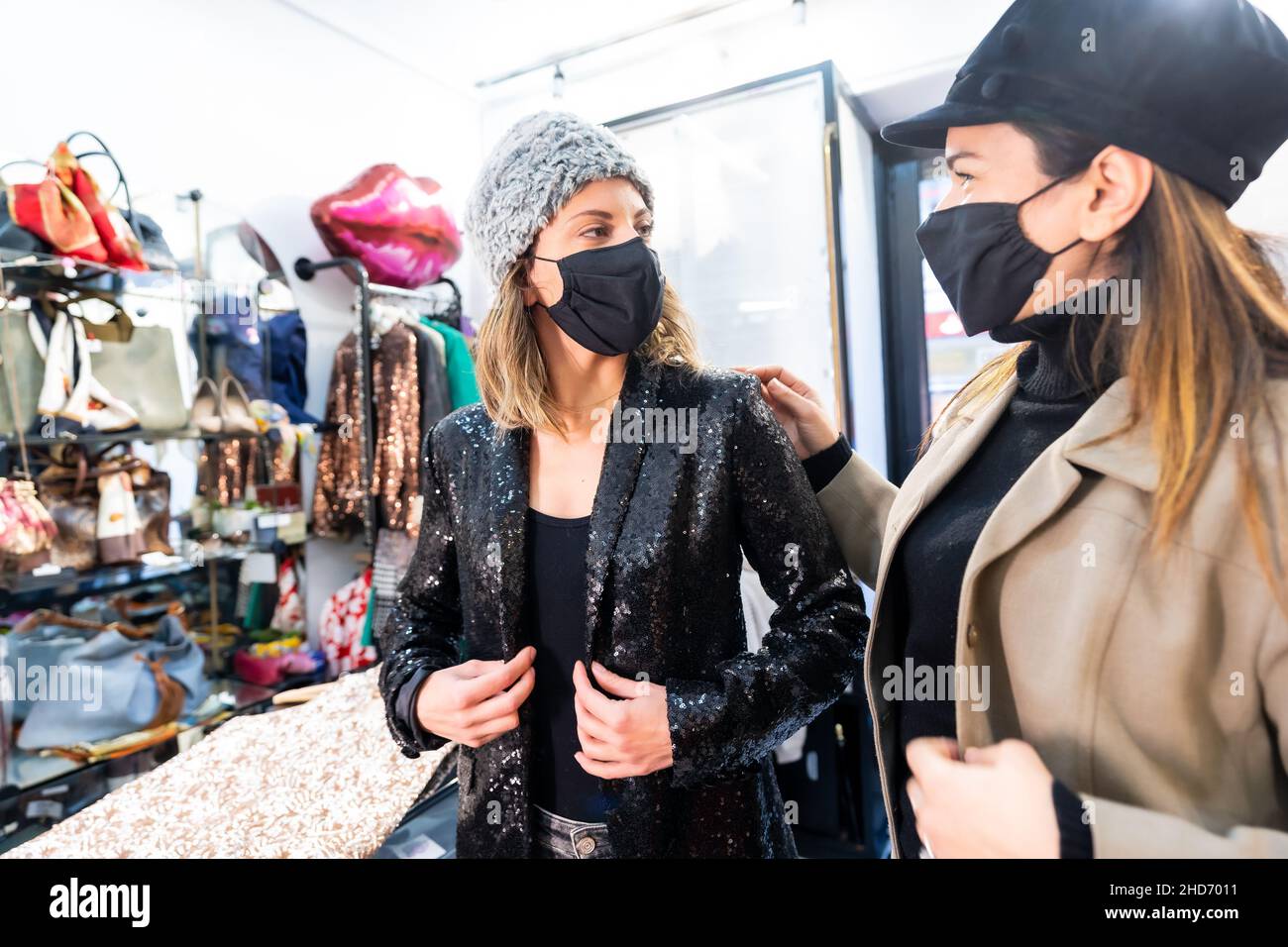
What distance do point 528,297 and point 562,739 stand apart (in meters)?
0.61

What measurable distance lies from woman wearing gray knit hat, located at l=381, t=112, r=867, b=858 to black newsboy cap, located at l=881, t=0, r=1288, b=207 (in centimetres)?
44

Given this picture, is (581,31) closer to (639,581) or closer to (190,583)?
(639,581)

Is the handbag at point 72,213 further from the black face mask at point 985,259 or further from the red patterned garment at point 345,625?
the black face mask at point 985,259

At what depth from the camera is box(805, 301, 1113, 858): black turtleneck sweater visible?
644 mm

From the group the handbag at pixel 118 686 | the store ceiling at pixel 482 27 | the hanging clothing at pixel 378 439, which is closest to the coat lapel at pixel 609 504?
the store ceiling at pixel 482 27

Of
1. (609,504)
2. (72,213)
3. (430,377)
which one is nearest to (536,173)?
(609,504)

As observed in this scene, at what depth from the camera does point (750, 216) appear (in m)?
1.44

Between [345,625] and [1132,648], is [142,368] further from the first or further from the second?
[1132,648]

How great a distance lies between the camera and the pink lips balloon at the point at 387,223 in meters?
2.55

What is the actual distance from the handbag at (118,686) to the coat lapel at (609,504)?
1614mm

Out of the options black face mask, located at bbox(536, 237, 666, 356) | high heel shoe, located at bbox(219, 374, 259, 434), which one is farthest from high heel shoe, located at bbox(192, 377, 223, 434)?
black face mask, located at bbox(536, 237, 666, 356)

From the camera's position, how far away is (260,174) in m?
2.46

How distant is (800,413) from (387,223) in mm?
2167
